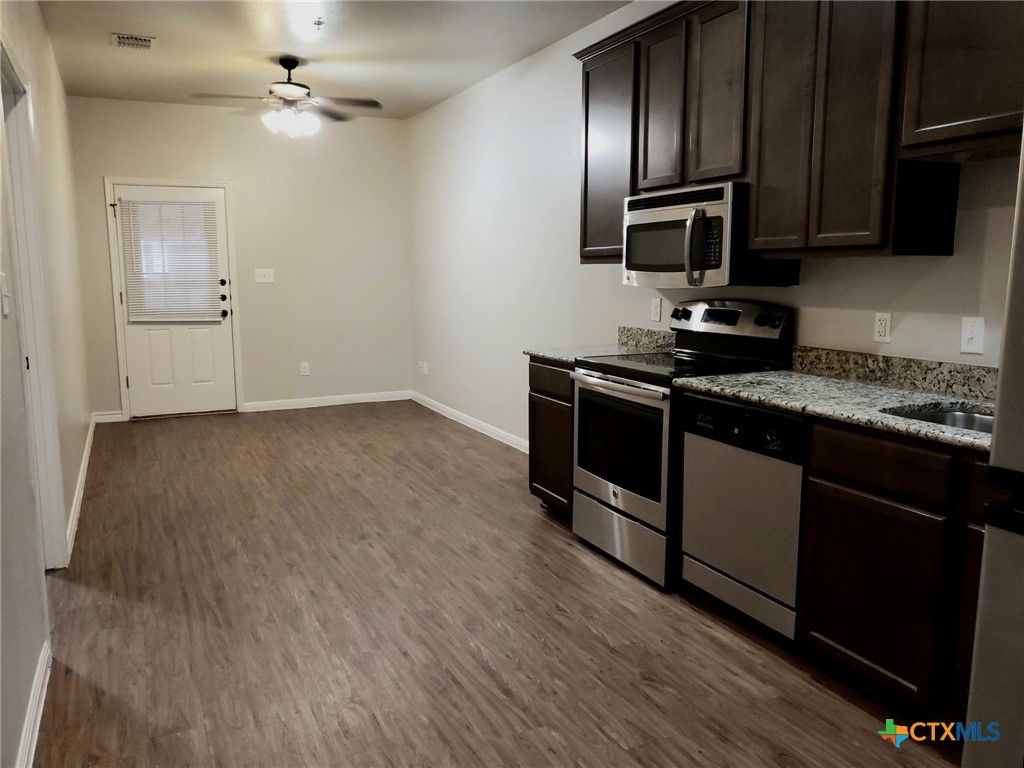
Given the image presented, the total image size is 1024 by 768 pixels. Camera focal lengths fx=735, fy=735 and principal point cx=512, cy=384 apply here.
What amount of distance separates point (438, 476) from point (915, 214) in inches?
125

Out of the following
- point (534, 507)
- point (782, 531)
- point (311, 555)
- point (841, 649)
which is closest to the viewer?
point (841, 649)

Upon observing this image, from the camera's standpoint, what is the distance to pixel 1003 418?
52.7 inches

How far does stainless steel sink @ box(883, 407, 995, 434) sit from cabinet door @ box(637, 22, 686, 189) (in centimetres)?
143

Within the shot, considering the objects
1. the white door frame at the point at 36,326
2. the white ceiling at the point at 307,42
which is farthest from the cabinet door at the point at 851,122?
the white door frame at the point at 36,326

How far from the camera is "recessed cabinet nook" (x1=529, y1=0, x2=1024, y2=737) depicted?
197cm

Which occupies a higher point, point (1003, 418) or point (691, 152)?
point (691, 152)

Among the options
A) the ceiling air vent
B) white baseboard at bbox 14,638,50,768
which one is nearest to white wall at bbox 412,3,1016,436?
the ceiling air vent

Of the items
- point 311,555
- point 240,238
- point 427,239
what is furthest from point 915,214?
point 240,238

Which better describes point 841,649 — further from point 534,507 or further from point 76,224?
point 76,224

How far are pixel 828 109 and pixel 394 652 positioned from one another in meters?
2.39

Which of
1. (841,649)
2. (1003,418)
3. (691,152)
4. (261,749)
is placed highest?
(691,152)

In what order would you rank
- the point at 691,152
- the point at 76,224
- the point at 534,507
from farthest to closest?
the point at 76,224, the point at 534,507, the point at 691,152

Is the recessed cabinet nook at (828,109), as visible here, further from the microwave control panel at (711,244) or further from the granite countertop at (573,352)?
the granite countertop at (573,352)

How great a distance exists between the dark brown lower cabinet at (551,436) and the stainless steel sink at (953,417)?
1.65m
